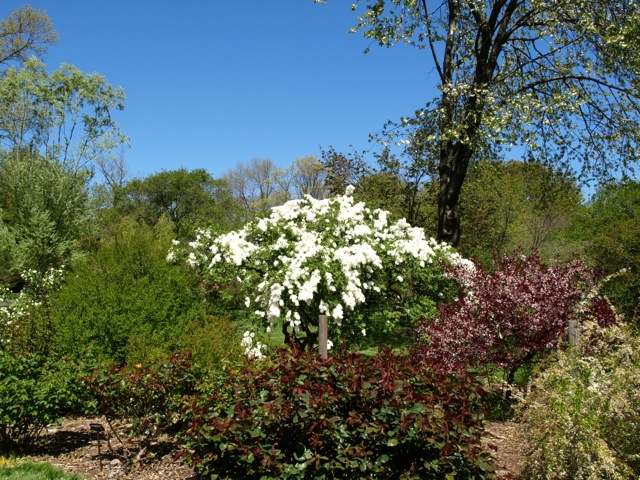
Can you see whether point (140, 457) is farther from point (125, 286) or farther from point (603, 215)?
point (603, 215)

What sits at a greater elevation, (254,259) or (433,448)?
(254,259)

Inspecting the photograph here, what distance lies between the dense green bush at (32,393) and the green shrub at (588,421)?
3.94 m

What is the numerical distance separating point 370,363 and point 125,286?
445 cm

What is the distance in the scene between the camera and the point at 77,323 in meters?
6.77

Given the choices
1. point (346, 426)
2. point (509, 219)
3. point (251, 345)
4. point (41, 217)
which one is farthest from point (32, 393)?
point (41, 217)

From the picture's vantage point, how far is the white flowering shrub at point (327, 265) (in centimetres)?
689

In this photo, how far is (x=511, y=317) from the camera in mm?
6406

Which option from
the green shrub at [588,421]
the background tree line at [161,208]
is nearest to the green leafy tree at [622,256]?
the background tree line at [161,208]

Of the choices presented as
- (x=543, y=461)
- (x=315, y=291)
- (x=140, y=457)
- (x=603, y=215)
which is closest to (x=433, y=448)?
(x=543, y=461)

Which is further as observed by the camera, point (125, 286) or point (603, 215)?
point (603, 215)

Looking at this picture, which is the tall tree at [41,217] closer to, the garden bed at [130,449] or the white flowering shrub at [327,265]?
the white flowering shrub at [327,265]

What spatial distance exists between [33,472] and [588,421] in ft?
14.2

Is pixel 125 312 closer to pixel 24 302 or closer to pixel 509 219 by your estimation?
pixel 24 302

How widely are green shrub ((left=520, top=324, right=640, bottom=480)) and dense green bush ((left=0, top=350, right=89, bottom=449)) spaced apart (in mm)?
3936
